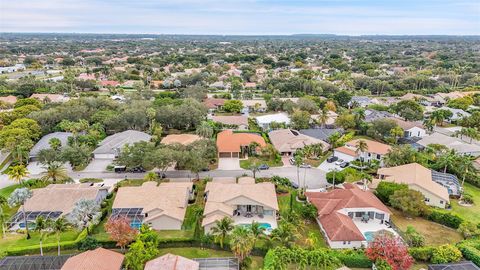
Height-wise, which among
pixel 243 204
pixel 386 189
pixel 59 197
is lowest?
pixel 243 204

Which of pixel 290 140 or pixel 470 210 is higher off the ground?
pixel 290 140

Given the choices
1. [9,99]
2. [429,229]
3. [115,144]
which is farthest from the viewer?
[9,99]

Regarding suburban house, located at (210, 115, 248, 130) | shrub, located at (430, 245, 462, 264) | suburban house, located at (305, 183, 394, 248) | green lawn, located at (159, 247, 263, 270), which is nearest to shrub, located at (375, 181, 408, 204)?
suburban house, located at (305, 183, 394, 248)

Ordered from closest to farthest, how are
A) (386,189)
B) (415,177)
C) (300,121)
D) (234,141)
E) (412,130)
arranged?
(386,189) < (415,177) < (234,141) < (412,130) < (300,121)

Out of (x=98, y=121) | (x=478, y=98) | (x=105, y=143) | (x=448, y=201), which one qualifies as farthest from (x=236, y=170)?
(x=478, y=98)

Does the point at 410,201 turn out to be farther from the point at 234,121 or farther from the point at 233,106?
the point at 233,106

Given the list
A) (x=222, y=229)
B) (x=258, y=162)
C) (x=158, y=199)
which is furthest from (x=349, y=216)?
(x=158, y=199)
